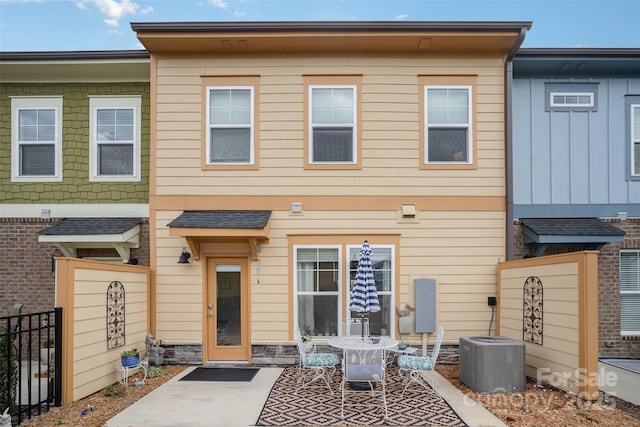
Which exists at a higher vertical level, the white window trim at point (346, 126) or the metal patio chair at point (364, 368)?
the white window trim at point (346, 126)

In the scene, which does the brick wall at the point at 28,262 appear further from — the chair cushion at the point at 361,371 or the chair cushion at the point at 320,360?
the chair cushion at the point at 361,371

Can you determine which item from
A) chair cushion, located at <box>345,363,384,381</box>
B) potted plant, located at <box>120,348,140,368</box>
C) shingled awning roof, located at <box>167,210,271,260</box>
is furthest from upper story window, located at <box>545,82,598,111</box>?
potted plant, located at <box>120,348,140,368</box>

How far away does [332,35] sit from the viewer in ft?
25.5

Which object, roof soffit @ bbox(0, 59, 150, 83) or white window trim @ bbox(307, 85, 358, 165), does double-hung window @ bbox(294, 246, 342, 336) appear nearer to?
white window trim @ bbox(307, 85, 358, 165)

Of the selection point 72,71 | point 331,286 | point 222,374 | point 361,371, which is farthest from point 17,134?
point 361,371

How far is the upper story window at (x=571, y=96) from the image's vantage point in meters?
8.72

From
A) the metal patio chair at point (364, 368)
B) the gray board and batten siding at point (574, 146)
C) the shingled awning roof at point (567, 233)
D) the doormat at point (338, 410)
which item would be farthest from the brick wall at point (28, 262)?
the gray board and batten siding at point (574, 146)

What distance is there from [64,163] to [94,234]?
6.17 feet

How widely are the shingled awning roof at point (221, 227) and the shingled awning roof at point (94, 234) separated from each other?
1.11 meters

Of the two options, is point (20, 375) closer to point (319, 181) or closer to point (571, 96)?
point (319, 181)

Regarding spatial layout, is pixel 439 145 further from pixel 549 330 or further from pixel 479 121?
pixel 549 330

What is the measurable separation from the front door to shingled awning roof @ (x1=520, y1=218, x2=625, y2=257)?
5.31 meters

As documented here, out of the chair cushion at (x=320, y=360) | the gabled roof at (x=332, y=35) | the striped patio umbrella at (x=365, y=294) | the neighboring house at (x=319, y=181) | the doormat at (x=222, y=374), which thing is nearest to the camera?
the chair cushion at (x=320, y=360)

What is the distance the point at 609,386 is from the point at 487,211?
3.30m
